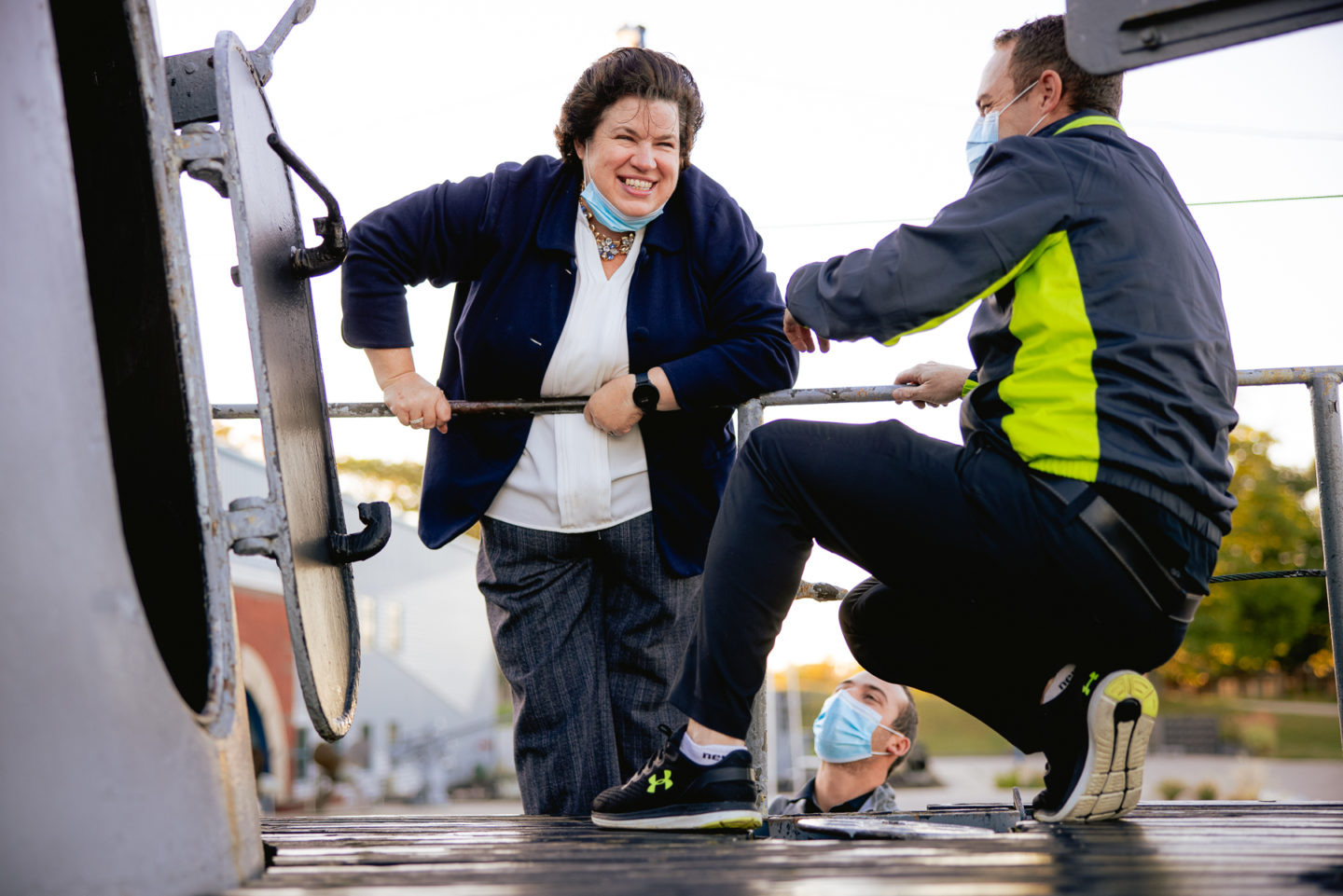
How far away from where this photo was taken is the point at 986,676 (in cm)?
212

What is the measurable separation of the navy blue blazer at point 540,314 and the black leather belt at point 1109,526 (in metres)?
0.80

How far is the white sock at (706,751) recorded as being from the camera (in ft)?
5.98

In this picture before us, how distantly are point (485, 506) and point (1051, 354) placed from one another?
1.19 m

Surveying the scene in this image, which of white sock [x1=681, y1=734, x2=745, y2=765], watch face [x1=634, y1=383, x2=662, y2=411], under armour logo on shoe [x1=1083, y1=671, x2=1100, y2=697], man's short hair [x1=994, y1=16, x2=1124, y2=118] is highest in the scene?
man's short hair [x1=994, y1=16, x2=1124, y2=118]

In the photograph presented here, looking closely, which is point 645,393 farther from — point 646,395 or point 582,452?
point 582,452

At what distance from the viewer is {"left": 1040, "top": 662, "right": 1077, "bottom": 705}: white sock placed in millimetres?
1913

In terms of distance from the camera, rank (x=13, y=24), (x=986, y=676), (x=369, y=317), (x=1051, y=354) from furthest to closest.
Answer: (x=369, y=317)
(x=986, y=676)
(x=1051, y=354)
(x=13, y=24)

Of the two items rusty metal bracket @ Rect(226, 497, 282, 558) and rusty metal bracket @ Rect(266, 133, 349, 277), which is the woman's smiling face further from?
rusty metal bracket @ Rect(226, 497, 282, 558)

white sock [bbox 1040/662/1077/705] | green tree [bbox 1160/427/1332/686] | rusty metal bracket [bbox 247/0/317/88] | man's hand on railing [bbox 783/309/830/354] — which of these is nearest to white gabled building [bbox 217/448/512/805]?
rusty metal bracket [bbox 247/0/317/88]

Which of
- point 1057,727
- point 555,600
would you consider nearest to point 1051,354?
point 1057,727

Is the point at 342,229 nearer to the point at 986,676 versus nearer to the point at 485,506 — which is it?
the point at 485,506

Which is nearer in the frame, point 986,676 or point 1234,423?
point 1234,423

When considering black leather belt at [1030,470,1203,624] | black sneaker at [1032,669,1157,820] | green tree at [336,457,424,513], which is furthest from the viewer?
green tree at [336,457,424,513]

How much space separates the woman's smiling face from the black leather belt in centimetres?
104
